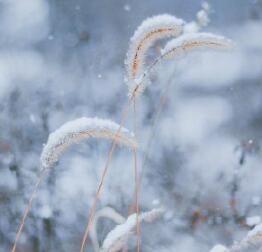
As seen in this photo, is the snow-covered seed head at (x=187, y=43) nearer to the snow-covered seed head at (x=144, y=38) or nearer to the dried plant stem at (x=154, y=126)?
the snow-covered seed head at (x=144, y=38)

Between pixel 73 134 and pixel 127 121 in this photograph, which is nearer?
pixel 73 134

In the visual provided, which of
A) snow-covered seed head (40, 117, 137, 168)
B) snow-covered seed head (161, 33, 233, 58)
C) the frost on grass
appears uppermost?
snow-covered seed head (161, 33, 233, 58)

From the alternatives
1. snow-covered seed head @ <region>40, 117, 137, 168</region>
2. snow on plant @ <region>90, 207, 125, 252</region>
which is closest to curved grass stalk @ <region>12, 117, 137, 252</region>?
snow-covered seed head @ <region>40, 117, 137, 168</region>

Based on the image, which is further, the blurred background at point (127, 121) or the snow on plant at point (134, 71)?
the blurred background at point (127, 121)

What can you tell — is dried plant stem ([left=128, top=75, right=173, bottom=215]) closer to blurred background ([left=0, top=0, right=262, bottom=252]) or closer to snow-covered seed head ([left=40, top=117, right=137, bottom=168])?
blurred background ([left=0, top=0, right=262, bottom=252])

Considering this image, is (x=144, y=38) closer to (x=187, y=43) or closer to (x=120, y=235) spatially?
(x=187, y=43)

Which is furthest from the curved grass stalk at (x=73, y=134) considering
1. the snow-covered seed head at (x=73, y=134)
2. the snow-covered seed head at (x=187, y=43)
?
the snow-covered seed head at (x=187, y=43)

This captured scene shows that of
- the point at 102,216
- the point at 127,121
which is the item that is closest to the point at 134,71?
the point at 127,121

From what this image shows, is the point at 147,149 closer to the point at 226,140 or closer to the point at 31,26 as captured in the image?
the point at 226,140

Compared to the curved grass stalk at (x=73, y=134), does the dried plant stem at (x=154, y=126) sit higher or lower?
higher
